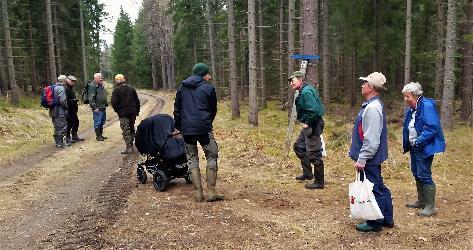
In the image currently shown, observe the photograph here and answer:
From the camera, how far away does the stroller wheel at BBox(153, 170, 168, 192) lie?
7715mm

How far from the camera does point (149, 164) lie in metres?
8.20

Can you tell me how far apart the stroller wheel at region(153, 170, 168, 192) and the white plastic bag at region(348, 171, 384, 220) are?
363 centimetres

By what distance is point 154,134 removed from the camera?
7.91 metres

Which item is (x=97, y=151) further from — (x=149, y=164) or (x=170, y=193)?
(x=170, y=193)

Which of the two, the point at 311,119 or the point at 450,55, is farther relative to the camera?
the point at 450,55

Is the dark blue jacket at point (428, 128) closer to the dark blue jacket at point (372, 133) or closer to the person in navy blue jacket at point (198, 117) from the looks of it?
the dark blue jacket at point (372, 133)

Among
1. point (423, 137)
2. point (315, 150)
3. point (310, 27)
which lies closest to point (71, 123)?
point (310, 27)

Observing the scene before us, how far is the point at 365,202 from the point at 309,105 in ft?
8.68

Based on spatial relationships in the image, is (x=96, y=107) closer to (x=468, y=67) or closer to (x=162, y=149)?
(x=162, y=149)

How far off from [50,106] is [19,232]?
771cm

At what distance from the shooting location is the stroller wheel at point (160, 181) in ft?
25.3

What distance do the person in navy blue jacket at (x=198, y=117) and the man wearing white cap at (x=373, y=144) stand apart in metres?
2.42

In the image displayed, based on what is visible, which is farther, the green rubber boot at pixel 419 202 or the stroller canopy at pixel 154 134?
the stroller canopy at pixel 154 134

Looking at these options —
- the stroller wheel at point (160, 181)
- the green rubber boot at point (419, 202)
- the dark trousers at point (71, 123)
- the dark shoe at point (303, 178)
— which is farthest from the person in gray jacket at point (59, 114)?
the green rubber boot at point (419, 202)
